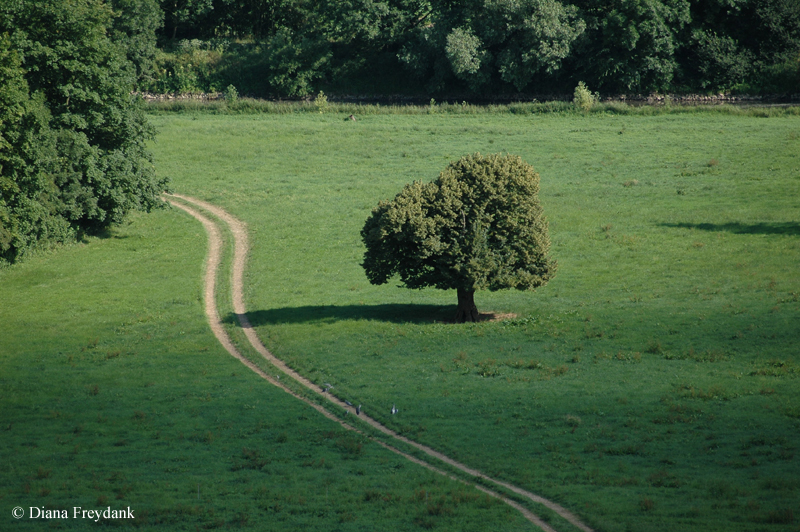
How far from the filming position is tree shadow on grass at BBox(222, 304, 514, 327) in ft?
144

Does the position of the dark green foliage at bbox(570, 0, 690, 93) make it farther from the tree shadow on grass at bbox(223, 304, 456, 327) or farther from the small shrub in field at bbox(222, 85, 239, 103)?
the tree shadow on grass at bbox(223, 304, 456, 327)

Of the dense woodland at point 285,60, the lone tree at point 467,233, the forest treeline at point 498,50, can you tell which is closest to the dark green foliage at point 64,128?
the dense woodland at point 285,60

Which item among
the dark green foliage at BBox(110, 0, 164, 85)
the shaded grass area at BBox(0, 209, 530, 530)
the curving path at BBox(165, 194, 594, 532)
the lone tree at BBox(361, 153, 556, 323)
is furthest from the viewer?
the dark green foliage at BBox(110, 0, 164, 85)

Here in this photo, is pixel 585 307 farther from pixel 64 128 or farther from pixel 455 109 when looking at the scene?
pixel 455 109

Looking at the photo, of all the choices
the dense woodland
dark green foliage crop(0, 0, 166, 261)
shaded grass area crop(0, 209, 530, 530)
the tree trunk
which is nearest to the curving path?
shaded grass area crop(0, 209, 530, 530)

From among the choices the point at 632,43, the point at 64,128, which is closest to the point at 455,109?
the point at 632,43

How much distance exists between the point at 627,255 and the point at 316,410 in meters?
Result: 28.1

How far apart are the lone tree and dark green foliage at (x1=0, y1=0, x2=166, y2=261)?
24.1 m

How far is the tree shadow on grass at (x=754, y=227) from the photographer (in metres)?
55.7

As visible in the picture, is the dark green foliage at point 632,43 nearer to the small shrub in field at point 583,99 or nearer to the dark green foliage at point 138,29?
the small shrub in field at point 583,99

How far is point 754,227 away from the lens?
186ft

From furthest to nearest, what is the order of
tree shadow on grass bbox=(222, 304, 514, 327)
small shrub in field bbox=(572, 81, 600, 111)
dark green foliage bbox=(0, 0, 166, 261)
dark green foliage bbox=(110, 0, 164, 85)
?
dark green foliage bbox=(110, 0, 164, 85)
small shrub in field bbox=(572, 81, 600, 111)
dark green foliage bbox=(0, 0, 166, 261)
tree shadow on grass bbox=(222, 304, 514, 327)

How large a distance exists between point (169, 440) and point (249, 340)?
12.8 meters

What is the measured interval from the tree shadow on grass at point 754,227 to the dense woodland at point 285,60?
39.0 meters
